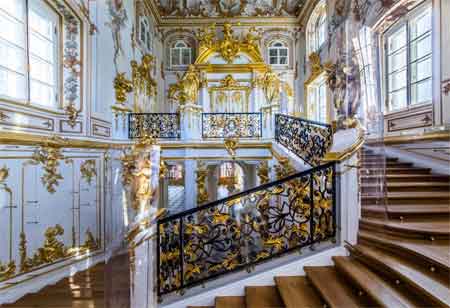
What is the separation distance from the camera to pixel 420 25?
459 cm

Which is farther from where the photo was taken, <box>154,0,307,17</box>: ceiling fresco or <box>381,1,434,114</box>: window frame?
<box>154,0,307,17</box>: ceiling fresco

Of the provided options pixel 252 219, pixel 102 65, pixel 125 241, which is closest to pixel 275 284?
pixel 252 219

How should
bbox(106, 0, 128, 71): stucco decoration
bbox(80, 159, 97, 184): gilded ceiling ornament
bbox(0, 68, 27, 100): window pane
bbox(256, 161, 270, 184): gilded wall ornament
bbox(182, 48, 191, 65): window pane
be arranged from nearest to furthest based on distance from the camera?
bbox(0, 68, 27, 100): window pane, bbox(80, 159, 97, 184): gilded ceiling ornament, bbox(106, 0, 128, 71): stucco decoration, bbox(256, 161, 270, 184): gilded wall ornament, bbox(182, 48, 191, 65): window pane

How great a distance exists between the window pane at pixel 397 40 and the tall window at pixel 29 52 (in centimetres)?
634

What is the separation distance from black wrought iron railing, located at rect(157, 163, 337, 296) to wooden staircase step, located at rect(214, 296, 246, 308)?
0.79 feet

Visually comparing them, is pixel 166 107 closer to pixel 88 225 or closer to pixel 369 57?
pixel 88 225

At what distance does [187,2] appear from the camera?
9398mm

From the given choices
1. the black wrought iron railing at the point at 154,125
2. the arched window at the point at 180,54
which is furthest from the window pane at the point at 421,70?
the arched window at the point at 180,54

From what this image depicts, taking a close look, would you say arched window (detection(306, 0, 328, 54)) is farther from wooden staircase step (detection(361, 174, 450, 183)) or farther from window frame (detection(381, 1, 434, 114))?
wooden staircase step (detection(361, 174, 450, 183))

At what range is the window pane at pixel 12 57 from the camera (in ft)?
10.6

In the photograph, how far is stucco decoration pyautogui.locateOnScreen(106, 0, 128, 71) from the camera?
18.9ft

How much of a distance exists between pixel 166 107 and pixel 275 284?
28.9 feet

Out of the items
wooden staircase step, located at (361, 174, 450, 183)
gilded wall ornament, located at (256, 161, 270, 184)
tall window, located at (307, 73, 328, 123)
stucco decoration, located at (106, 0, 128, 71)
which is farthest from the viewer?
tall window, located at (307, 73, 328, 123)

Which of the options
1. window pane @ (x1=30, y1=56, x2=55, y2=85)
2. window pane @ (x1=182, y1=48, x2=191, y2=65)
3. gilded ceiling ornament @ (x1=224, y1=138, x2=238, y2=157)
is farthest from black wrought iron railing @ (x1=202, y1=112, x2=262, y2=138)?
window pane @ (x1=182, y1=48, x2=191, y2=65)
